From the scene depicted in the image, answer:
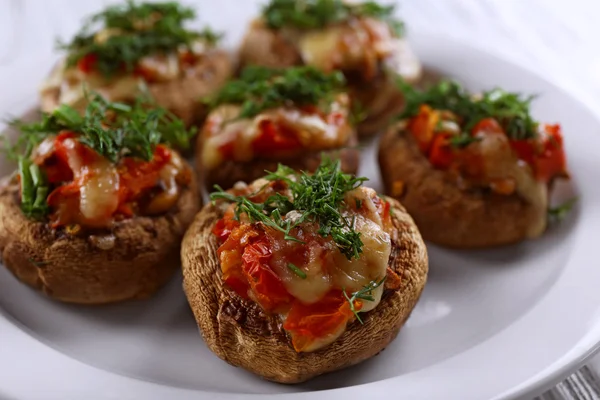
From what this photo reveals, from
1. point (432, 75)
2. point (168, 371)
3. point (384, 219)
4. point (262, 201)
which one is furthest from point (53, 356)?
point (432, 75)

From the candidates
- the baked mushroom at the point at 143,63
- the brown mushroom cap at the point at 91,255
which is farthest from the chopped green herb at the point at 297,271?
the baked mushroom at the point at 143,63

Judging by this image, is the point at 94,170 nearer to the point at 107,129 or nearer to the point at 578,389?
the point at 107,129

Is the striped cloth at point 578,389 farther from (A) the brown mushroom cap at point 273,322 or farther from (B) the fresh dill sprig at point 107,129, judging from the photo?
(B) the fresh dill sprig at point 107,129

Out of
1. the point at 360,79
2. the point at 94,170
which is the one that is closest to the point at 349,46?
the point at 360,79

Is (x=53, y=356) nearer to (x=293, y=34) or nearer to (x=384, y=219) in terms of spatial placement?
(x=384, y=219)

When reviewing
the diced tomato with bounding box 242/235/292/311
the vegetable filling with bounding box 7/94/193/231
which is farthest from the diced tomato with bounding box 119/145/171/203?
the diced tomato with bounding box 242/235/292/311

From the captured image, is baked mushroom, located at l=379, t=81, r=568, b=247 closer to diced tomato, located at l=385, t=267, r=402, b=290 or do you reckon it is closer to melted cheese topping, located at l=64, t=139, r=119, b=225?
diced tomato, located at l=385, t=267, r=402, b=290
